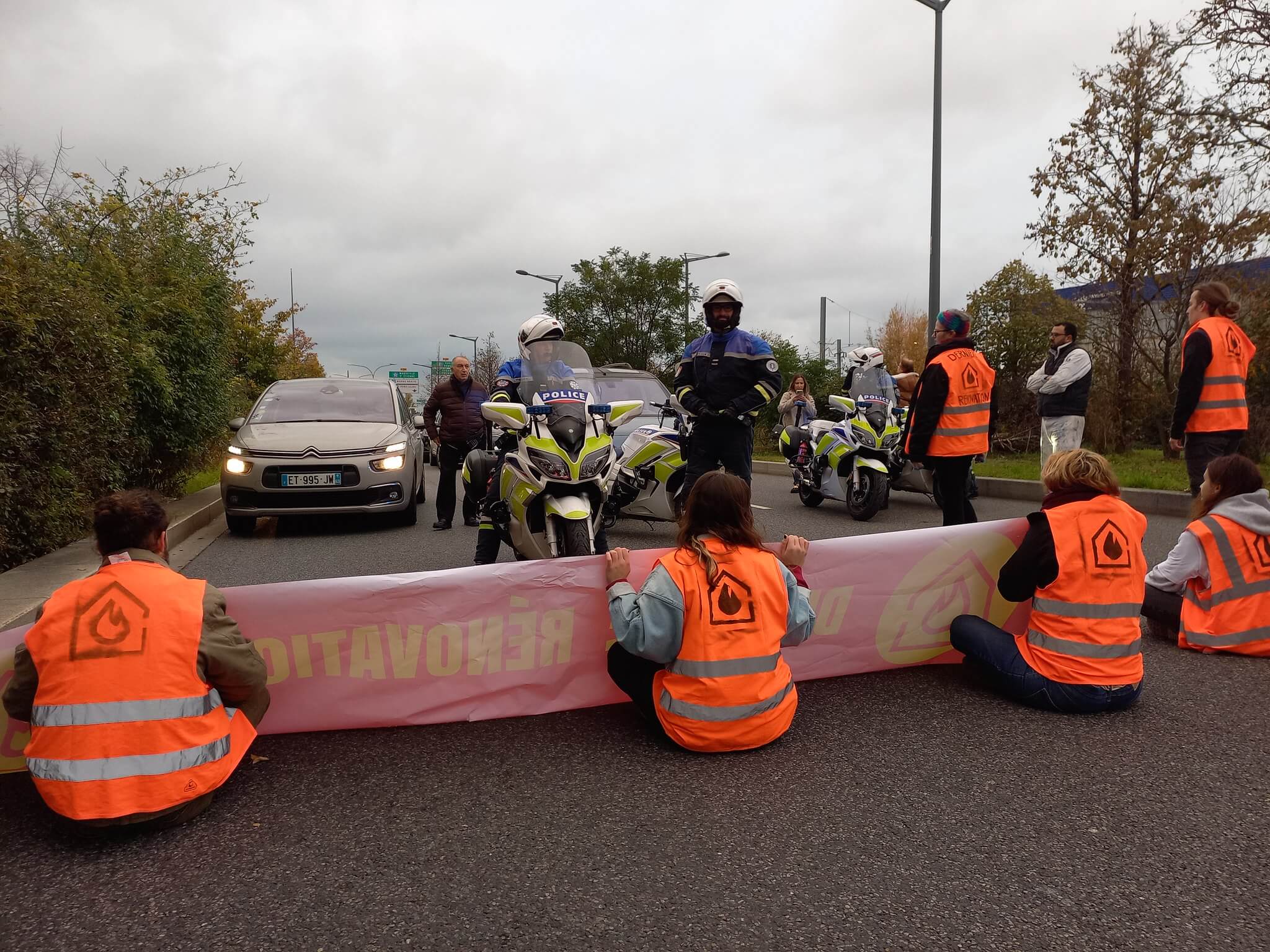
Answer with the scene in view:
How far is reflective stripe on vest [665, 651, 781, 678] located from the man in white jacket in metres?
7.12

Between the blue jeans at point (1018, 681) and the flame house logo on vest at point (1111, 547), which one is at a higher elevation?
the flame house logo on vest at point (1111, 547)

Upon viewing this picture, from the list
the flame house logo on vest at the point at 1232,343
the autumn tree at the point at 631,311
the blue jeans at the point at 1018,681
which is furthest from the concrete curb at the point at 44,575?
the autumn tree at the point at 631,311

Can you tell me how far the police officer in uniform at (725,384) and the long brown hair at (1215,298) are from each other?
3.28m

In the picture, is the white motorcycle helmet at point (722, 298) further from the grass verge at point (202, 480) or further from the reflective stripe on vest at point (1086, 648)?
the grass verge at point (202, 480)

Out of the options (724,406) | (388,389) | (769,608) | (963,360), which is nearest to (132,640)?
(769,608)

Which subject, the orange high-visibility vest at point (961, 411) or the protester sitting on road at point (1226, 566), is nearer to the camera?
the protester sitting on road at point (1226, 566)

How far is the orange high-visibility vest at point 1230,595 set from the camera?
15.3 feet

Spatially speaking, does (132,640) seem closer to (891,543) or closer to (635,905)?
(635,905)

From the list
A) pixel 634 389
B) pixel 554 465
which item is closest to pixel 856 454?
pixel 634 389

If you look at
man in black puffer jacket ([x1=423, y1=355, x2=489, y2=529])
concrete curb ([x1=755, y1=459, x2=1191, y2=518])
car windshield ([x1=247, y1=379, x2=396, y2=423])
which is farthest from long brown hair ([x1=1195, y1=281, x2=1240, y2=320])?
car windshield ([x1=247, y1=379, x2=396, y2=423])

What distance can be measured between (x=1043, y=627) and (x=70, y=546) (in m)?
7.40

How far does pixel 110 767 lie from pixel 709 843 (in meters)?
1.82

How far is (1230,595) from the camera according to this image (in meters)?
4.77

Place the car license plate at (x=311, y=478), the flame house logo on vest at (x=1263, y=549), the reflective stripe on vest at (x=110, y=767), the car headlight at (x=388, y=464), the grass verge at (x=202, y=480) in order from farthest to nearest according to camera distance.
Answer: the grass verge at (x=202, y=480), the car headlight at (x=388, y=464), the car license plate at (x=311, y=478), the flame house logo on vest at (x=1263, y=549), the reflective stripe on vest at (x=110, y=767)
